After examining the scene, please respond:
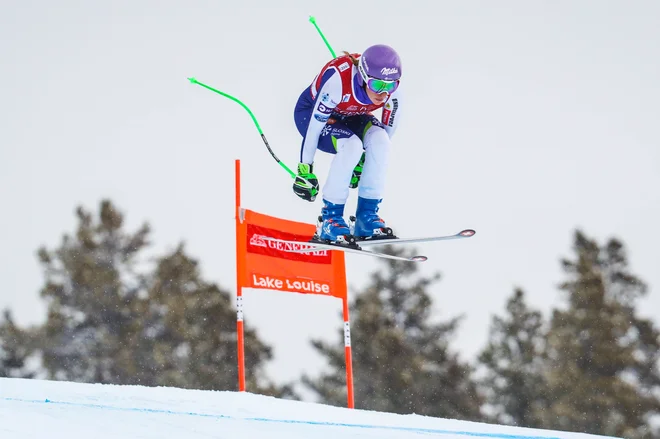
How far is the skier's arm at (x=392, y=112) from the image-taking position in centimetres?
790

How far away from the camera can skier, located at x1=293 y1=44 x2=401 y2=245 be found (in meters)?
7.32

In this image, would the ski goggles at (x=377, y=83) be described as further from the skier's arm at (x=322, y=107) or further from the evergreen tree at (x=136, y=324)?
the evergreen tree at (x=136, y=324)

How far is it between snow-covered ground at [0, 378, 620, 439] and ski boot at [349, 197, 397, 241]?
1.51 metres

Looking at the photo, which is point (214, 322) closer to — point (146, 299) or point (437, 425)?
point (146, 299)

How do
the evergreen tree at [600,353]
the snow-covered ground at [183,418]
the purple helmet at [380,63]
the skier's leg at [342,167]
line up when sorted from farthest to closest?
the evergreen tree at [600,353] < the skier's leg at [342,167] < the purple helmet at [380,63] < the snow-covered ground at [183,418]

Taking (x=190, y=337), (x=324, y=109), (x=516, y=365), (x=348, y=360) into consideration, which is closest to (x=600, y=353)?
(x=516, y=365)

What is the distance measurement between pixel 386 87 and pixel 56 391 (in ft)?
11.3

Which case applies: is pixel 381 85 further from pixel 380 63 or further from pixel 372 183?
pixel 372 183

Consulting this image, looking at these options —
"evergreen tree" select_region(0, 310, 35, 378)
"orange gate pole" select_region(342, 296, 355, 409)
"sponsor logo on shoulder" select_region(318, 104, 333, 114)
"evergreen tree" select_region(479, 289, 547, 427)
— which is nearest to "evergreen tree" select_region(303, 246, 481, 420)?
"evergreen tree" select_region(479, 289, 547, 427)

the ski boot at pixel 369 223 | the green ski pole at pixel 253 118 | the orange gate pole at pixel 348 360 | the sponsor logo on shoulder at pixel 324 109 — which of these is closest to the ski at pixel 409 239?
the ski boot at pixel 369 223

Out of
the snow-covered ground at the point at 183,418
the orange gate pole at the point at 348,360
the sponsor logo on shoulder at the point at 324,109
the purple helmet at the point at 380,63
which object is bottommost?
the snow-covered ground at the point at 183,418

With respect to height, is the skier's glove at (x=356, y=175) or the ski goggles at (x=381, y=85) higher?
the ski goggles at (x=381, y=85)

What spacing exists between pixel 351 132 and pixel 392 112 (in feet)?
1.34

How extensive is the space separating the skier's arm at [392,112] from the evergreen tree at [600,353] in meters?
17.5
